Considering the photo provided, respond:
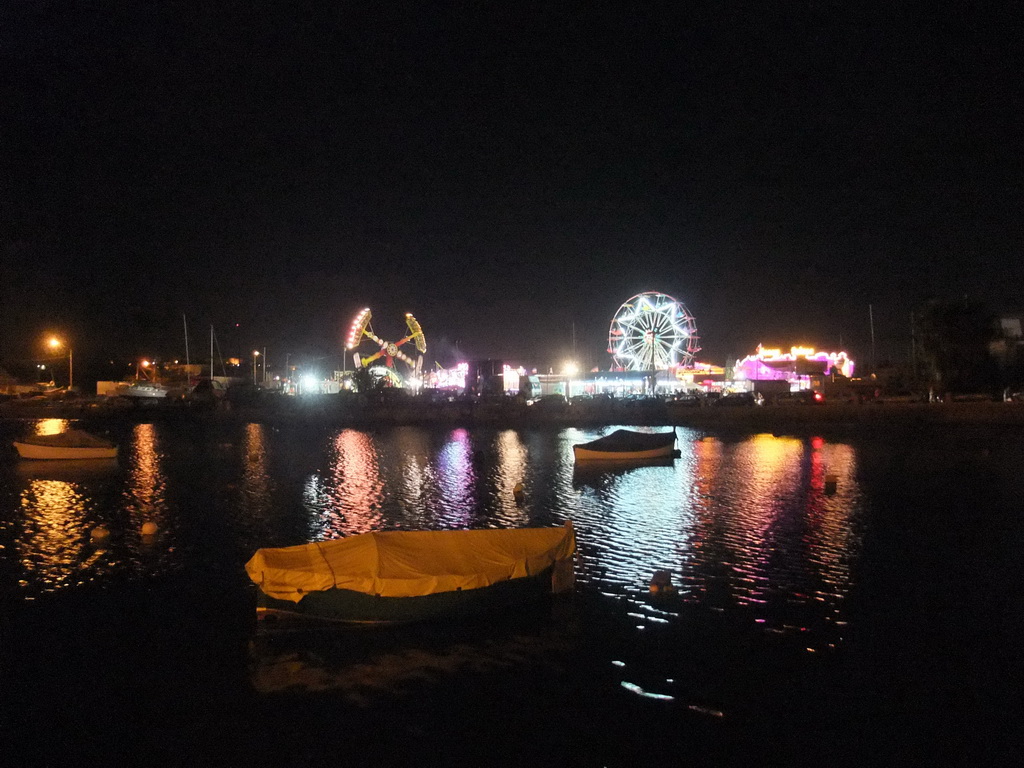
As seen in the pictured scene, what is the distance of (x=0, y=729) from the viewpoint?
8102 millimetres

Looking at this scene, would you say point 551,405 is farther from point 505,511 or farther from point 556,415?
point 505,511

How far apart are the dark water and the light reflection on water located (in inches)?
4.3

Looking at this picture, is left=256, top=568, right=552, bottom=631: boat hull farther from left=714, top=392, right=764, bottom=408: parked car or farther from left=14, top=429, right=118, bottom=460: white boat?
left=714, top=392, right=764, bottom=408: parked car

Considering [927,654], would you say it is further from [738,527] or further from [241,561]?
[241,561]

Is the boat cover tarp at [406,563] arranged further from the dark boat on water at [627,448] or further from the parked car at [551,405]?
the parked car at [551,405]

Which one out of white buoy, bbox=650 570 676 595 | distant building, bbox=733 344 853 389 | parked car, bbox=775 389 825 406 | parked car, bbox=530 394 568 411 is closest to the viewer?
white buoy, bbox=650 570 676 595

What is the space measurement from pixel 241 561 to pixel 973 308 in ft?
210

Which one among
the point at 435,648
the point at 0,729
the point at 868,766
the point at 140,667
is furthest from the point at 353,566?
the point at 868,766

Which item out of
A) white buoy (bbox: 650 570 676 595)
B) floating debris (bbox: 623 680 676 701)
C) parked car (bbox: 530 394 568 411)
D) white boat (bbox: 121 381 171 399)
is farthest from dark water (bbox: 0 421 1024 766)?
white boat (bbox: 121 381 171 399)

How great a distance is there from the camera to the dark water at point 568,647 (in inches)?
308

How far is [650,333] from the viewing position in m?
66.6

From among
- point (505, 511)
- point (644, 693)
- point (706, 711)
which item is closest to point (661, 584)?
point (644, 693)

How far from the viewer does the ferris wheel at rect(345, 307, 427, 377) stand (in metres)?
74.4

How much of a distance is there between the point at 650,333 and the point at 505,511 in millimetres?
47935
